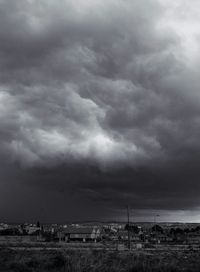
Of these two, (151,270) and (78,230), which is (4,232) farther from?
(151,270)

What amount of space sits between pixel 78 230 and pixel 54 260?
11251cm

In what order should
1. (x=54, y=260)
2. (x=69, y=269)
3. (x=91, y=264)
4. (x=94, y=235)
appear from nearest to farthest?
(x=69, y=269) → (x=91, y=264) → (x=54, y=260) → (x=94, y=235)

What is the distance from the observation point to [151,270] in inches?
1021

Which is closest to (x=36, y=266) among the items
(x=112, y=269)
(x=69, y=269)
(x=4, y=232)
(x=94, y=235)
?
(x=69, y=269)

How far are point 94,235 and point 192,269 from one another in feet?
356

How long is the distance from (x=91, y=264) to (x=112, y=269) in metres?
1.78

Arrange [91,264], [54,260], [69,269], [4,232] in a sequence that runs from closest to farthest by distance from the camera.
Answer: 1. [69,269]
2. [91,264]
3. [54,260]
4. [4,232]

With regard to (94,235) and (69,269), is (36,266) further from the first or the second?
(94,235)

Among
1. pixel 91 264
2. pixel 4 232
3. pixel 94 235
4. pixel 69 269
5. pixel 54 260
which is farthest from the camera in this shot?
pixel 4 232

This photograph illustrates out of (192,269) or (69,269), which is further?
(192,269)

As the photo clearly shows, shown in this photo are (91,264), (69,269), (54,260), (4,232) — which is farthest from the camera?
(4,232)

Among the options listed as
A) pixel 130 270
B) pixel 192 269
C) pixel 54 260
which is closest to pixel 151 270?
pixel 130 270

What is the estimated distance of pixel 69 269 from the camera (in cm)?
2512

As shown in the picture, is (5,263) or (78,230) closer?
(5,263)
